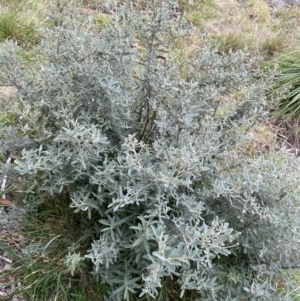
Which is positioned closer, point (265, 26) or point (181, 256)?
point (181, 256)

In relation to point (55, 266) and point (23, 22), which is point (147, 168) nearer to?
point (55, 266)

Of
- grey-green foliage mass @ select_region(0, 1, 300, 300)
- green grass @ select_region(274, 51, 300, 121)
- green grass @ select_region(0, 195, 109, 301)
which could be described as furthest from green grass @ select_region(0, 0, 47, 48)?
green grass @ select_region(274, 51, 300, 121)

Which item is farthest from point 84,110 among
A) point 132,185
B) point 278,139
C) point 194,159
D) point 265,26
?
point 265,26

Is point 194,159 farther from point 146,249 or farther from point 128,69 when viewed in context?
point 128,69

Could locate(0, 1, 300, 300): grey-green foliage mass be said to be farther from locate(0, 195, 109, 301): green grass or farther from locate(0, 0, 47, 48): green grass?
locate(0, 0, 47, 48): green grass

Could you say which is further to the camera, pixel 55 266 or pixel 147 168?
pixel 55 266

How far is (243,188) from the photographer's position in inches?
71.6

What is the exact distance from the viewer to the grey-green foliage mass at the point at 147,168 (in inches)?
65.0

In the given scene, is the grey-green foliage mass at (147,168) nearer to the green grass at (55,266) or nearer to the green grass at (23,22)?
the green grass at (55,266)

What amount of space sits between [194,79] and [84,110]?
0.62m

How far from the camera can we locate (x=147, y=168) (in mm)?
1605

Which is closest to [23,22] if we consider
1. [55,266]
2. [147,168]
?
[55,266]

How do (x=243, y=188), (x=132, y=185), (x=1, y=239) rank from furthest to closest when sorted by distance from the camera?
(x=1, y=239) < (x=243, y=188) < (x=132, y=185)

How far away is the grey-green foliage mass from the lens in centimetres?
165
